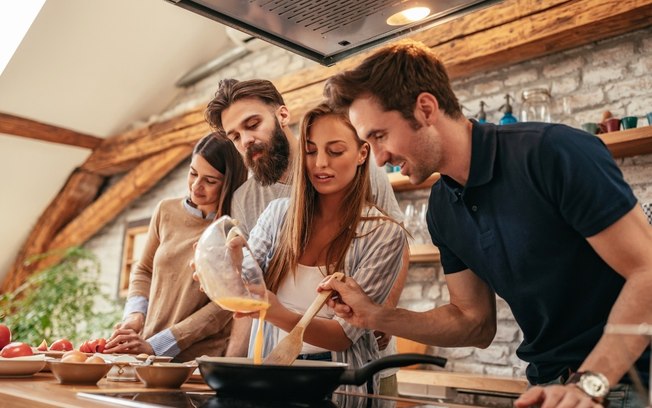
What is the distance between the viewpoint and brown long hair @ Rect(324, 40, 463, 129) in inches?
62.8

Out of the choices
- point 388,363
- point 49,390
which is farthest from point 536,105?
point 49,390

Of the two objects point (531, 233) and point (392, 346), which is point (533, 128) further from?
point (392, 346)

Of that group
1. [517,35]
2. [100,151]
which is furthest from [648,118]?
[100,151]

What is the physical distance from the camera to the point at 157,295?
2.46 m

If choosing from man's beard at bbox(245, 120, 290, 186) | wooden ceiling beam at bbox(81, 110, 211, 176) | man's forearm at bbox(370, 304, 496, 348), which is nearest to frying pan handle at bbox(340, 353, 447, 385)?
man's forearm at bbox(370, 304, 496, 348)

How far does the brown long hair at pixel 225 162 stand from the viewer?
96.5 inches

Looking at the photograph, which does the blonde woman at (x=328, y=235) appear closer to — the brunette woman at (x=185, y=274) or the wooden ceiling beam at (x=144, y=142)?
the brunette woman at (x=185, y=274)

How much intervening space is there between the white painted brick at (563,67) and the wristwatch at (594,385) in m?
3.04

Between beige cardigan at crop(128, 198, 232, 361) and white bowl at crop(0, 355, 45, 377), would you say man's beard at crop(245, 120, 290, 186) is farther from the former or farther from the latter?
white bowl at crop(0, 355, 45, 377)

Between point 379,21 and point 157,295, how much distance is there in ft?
4.50

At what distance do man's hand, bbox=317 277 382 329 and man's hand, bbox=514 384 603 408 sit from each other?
56 centimetres

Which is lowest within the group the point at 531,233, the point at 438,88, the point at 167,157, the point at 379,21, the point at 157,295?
the point at 157,295

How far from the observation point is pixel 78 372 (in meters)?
1.39

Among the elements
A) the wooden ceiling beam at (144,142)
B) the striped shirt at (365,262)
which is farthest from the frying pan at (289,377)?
the wooden ceiling beam at (144,142)
